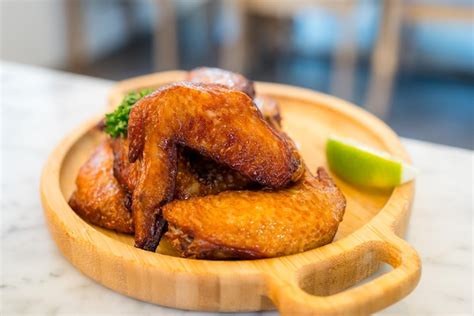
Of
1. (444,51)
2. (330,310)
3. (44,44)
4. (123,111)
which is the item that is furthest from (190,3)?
(330,310)

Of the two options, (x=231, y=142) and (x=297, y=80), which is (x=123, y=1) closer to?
(x=297, y=80)

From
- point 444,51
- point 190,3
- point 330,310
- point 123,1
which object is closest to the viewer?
point 330,310

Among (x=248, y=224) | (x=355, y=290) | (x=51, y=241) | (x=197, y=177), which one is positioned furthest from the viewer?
(x=51, y=241)

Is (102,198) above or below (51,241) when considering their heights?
above

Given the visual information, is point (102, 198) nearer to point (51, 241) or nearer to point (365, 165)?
point (51, 241)

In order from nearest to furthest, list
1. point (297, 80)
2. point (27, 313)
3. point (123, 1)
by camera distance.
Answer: point (27, 313) → point (297, 80) → point (123, 1)

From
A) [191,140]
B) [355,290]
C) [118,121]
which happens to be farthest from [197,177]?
[355,290]

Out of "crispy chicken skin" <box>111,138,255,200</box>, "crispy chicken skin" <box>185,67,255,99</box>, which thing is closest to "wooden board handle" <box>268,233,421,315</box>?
"crispy chicken skin" <box>111,138,255,200</box>

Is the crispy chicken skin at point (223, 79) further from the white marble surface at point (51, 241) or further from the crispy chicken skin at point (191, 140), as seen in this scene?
the white marble surface at point (51, 241)
